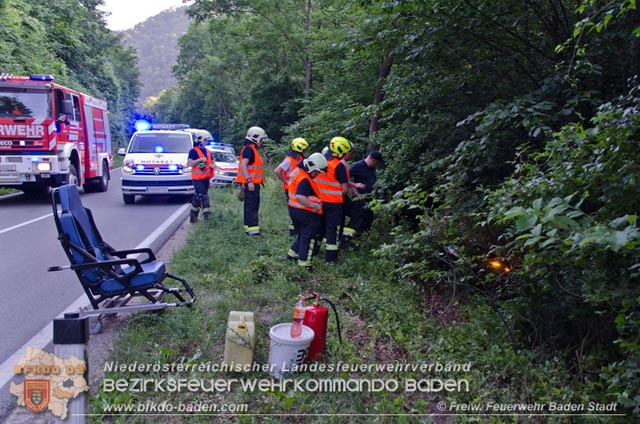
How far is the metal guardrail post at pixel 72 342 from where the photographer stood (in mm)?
2770

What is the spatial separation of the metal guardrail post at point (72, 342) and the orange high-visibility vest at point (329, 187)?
4.21 metres

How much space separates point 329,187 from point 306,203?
50 centimetres

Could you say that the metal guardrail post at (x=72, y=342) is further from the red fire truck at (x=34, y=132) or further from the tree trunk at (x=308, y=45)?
the tree trunk at (x=308, y=45)

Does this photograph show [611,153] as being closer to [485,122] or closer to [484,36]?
[485,122]

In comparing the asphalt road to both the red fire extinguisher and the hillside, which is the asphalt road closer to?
the red fire extinguisher

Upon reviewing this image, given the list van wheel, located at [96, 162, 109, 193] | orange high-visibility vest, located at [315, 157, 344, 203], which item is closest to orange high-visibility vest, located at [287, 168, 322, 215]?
orange high-visibility vest, located at [315, 157, 344, 203]

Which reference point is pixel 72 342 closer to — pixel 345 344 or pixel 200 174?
pixel 345 344

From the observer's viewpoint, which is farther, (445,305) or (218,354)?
(445,305)

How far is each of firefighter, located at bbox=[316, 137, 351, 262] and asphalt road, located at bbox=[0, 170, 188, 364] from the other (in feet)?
10.4

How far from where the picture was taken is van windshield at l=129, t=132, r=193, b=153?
14.0m

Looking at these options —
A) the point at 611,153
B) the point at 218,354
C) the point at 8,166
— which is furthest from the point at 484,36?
the point at 8,166

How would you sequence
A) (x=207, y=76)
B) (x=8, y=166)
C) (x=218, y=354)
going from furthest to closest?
1. (x=207, y=76)
2. (x=8, y=166)
3. (x=218, y=354)

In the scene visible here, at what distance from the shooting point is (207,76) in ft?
149

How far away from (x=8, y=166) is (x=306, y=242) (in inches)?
374
